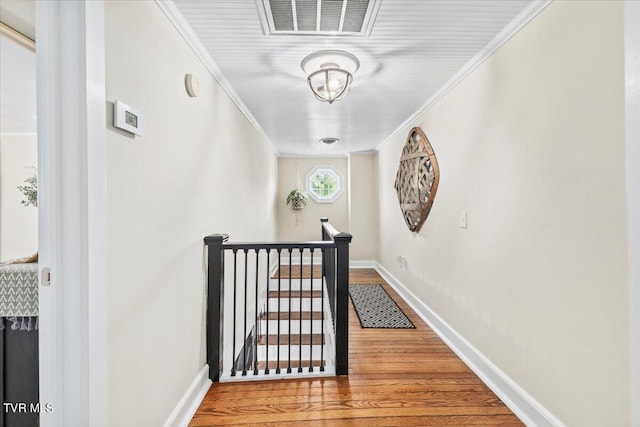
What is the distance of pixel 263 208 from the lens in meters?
4.15

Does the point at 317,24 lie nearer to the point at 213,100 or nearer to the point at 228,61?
the point at 228,61

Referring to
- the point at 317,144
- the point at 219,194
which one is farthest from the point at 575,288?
the point at 317,144

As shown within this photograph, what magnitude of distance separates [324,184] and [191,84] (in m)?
4.37

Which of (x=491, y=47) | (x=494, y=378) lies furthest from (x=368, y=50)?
(x=494, y=378)

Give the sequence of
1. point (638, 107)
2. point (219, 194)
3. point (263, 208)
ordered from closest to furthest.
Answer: point (638, 107) < point (219, 194) < point (263, 208)

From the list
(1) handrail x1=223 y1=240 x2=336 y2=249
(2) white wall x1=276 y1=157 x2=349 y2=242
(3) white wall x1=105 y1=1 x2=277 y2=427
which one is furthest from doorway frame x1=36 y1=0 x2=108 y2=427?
(2) white wall x1=276 y1=157 x2=349 y2=242

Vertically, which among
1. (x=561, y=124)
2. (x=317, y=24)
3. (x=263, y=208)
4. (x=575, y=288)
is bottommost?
(x=575, y=288)

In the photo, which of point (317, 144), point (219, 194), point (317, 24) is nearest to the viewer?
point (317, 24)

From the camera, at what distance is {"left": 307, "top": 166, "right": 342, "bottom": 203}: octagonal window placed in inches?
231

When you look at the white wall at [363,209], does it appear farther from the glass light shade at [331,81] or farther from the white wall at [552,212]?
the glass light shade at [331,81]

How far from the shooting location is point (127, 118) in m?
1.11

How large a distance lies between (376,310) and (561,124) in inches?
94.9

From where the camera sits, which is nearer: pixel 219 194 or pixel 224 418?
pixel 224 418

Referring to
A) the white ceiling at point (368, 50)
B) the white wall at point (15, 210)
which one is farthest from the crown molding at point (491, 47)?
the white wall at point (15, 210)
